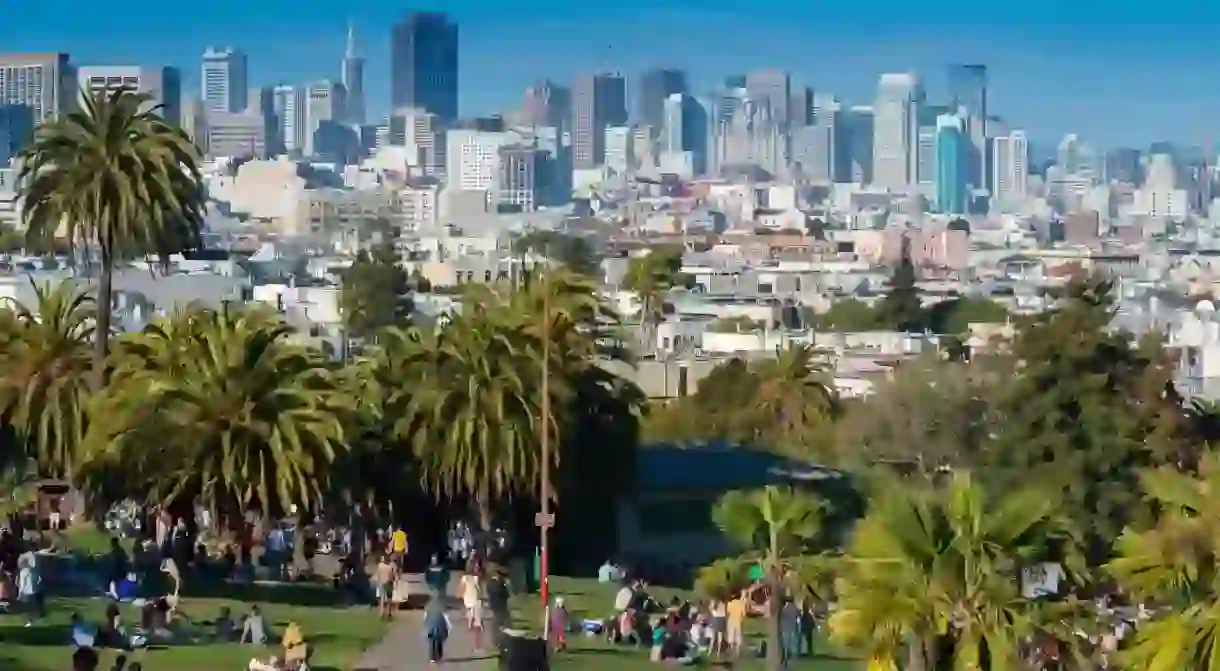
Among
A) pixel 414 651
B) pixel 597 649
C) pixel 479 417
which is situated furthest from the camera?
pixel 479 417

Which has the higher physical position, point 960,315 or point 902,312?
point 902,312

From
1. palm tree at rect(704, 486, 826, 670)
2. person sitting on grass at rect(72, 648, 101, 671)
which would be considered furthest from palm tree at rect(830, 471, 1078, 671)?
person sitting on grass at rect(72, 648, 101, 671)

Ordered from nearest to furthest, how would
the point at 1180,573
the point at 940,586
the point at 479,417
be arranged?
1. the point at 1180,573
2. the point at 940,586
3. the point at 479,417

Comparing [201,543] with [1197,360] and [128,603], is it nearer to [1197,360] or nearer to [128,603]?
[128,603]

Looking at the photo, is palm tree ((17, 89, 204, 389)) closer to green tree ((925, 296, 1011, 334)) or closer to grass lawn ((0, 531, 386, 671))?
grass lawn ((0, 531, 386, 671))

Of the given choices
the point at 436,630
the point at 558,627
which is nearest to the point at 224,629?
the point at 436,630

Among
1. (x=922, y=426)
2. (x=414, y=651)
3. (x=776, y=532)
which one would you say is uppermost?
(x=776, y=532)

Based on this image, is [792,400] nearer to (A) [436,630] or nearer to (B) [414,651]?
(B) [414,651]

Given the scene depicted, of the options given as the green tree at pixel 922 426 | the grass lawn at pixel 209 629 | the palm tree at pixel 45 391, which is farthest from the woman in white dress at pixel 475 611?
the green tree at pixel 922 426

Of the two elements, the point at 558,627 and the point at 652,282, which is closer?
the point at 558,627
